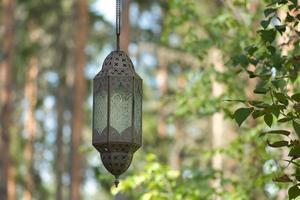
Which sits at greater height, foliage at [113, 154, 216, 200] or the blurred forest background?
the blurred forest background

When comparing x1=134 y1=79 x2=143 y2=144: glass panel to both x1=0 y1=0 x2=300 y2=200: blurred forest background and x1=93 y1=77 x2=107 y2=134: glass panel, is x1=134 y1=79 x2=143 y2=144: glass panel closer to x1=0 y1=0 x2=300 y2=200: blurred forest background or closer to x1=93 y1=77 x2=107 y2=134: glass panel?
x1=93 y1=77 x2=107 y2=134: glass panel

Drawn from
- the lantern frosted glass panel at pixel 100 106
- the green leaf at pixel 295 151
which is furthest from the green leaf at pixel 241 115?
the lantern frosted glass panel at pixel 100 106

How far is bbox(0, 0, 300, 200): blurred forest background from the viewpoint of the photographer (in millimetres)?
8797

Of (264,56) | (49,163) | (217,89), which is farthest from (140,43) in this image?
(264,56)

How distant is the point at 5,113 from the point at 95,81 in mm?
14017

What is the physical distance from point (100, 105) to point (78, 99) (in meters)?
16.5

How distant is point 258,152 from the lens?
9008 millimetres

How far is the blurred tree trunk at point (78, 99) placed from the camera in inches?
805

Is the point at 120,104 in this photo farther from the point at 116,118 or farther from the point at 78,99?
the point at 78,99

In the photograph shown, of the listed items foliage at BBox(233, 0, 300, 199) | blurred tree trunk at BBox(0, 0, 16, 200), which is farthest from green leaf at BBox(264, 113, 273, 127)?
blurred tree trunk at BBox(0, 0, 16, 200)

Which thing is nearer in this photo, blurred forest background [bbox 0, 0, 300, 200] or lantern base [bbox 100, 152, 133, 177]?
lantern base [bbox 100, 152, 133, 177]

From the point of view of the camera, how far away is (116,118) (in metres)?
4.73

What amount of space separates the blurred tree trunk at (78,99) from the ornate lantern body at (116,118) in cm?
1553

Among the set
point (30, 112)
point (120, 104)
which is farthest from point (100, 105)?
point (30, 112)
